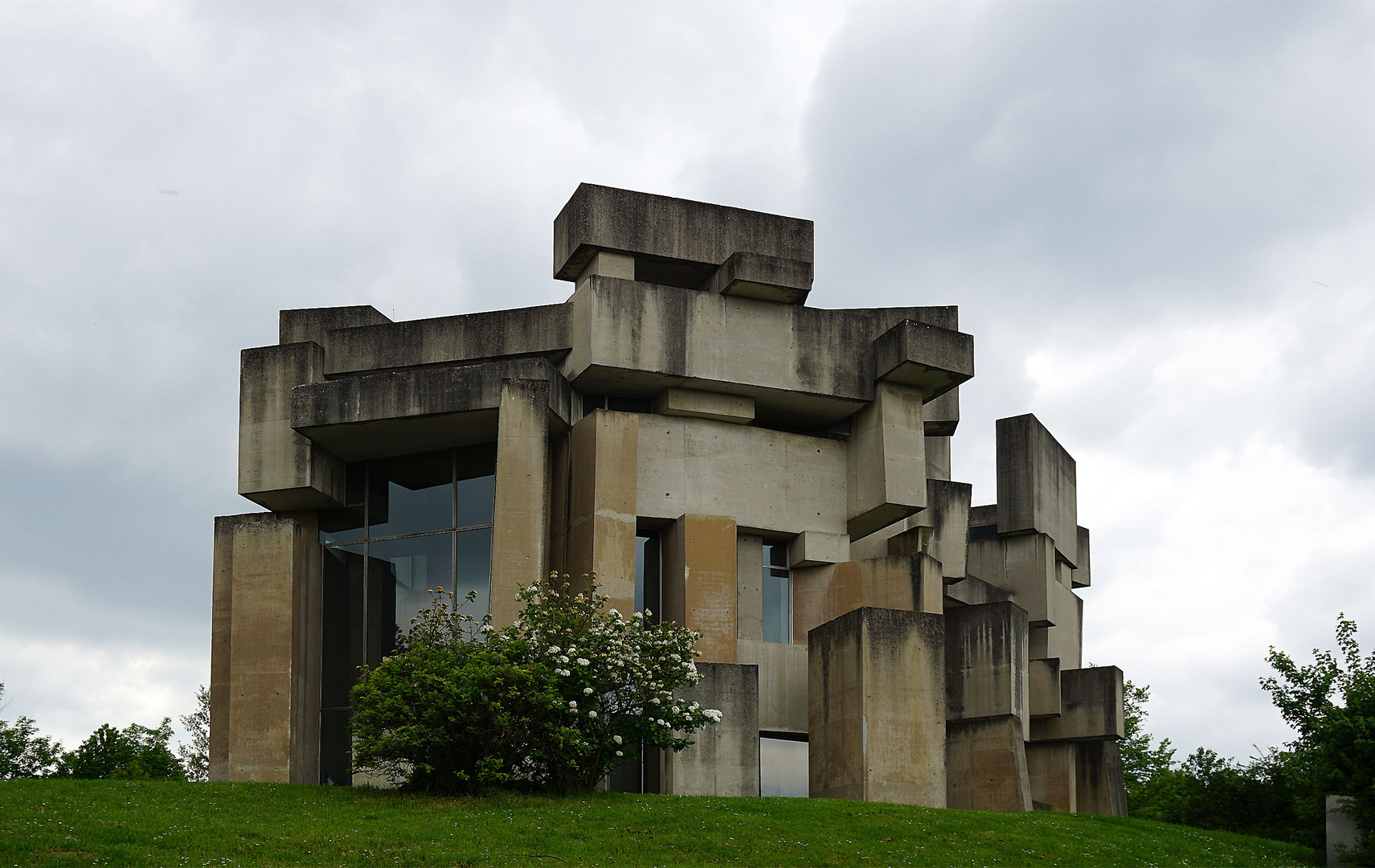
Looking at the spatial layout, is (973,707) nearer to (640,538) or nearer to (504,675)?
(640,538)

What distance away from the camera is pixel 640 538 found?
3166 centimetres

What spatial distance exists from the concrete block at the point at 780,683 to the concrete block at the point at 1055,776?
12.2 meters

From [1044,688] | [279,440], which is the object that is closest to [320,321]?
[279,440]

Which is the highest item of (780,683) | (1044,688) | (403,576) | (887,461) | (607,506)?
(887,461)

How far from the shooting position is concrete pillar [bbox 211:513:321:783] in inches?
1176

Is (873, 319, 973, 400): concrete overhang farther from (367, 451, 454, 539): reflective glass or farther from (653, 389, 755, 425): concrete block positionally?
(367, 451, 454, 539): reflective glass

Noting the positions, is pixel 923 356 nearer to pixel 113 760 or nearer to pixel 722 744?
pixel 722 744

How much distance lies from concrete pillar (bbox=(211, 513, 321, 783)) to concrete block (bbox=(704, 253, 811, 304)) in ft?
36.1

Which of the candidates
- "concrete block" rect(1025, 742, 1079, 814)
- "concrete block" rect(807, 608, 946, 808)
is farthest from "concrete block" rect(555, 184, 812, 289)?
"concrete block" rect(1025, 742, 1079, 814)

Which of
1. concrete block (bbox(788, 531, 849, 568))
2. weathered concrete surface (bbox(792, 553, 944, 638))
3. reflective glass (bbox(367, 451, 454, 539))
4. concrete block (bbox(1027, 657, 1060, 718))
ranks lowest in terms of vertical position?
concrete block (bbox(1027, 657, 1060, 718))

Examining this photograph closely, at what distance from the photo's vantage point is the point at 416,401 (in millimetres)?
29859

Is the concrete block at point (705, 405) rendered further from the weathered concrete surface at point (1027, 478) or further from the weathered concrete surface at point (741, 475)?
the weathered concrete surface at point (1027, 478)

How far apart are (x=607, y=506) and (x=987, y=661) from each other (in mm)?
11431

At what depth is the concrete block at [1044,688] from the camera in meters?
39.4
